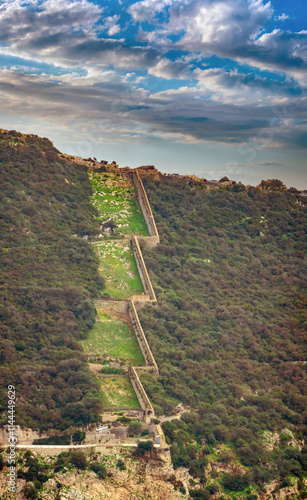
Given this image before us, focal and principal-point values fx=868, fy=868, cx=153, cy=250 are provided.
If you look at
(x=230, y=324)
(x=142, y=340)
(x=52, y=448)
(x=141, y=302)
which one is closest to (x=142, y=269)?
(x=141, y=302)

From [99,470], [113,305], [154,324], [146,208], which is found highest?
[146,208]

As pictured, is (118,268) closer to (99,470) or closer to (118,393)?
(118,393)

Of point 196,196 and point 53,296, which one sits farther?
point 196,196

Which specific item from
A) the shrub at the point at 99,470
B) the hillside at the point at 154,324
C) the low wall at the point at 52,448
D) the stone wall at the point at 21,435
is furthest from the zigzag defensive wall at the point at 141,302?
the stone wall at the point at 21,435

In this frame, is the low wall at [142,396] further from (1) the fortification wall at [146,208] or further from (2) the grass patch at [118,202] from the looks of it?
(2) the grass patch at [118,202]

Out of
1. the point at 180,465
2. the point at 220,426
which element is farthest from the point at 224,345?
the point at 180,465

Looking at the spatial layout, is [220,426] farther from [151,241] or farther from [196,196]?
[196,196]

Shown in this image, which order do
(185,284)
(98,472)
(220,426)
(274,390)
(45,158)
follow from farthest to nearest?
(45,158), (185,284), (274,390), (220,426), (98,472)
